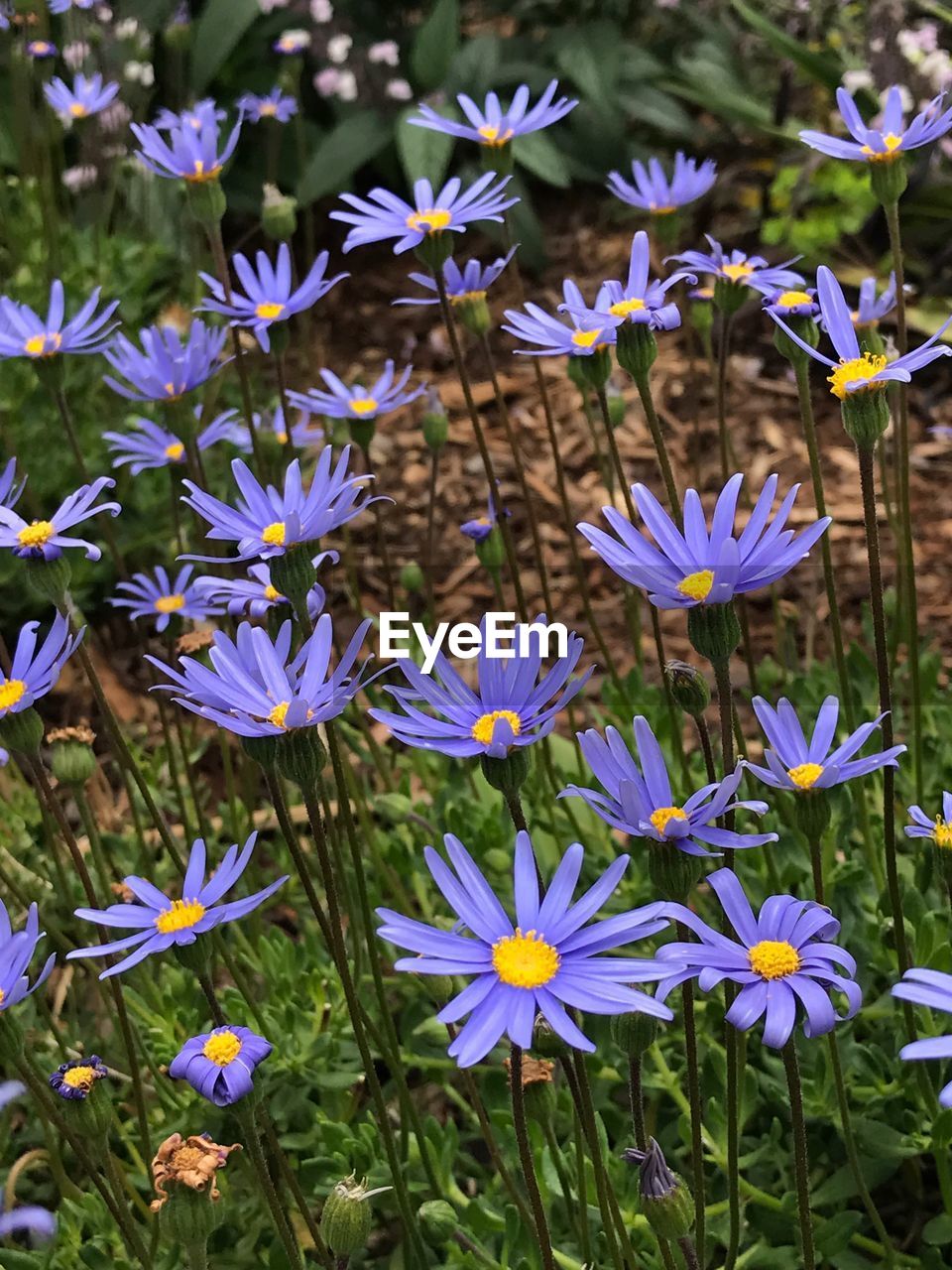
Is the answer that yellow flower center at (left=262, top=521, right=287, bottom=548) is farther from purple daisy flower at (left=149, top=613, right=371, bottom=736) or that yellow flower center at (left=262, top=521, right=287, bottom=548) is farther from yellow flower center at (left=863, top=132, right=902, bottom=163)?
yellow flower center at (left=863, top=132, right=902, bottom=163)

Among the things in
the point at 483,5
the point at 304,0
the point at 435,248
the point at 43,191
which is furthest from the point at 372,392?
the point at 483,5

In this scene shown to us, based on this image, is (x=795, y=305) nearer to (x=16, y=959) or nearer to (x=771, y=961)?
(x=771, y=961)

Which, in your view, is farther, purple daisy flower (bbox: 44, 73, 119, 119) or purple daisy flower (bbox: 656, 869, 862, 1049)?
purple daisy flower (bbox: 44, 73, 119, 119)

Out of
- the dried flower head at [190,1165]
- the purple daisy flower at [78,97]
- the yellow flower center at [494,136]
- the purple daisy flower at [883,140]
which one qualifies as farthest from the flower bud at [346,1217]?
the purple daisy flower at [78,97]

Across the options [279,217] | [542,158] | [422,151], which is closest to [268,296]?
[279,217]

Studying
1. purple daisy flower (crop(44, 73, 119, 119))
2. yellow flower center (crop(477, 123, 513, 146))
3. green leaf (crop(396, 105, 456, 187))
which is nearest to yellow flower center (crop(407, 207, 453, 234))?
yellow flower center (crop(477, 123, 513, 146))

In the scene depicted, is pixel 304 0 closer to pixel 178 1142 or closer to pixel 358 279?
pixel 358 279
